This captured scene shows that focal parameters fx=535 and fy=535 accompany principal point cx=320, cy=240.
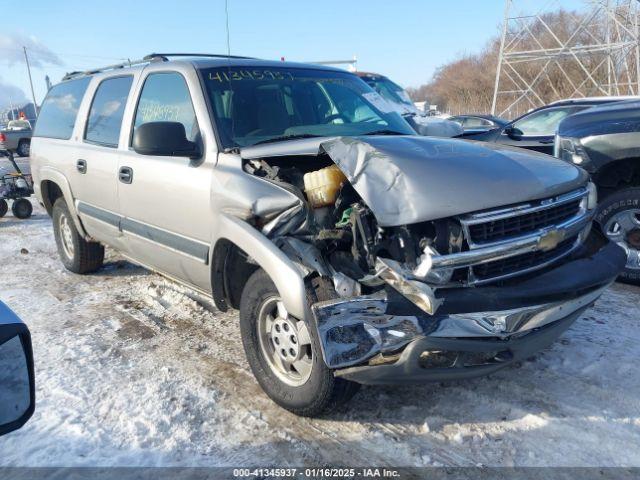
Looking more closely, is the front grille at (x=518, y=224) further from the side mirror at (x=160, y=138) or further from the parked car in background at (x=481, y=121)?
the parked car in background at (x=481, y=121)

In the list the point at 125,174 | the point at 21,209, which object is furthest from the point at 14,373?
the point at 21,209

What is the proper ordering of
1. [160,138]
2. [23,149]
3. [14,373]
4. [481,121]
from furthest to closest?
[23,149], [481,121], [160,138], [14,373]

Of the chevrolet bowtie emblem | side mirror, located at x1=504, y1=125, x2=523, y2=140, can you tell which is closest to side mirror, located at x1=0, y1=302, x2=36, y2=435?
the chevrolet bowtie emblem

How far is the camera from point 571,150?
4871 millimetres

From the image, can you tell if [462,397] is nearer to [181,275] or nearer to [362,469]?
[362,469]

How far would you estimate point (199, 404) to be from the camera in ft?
10.3

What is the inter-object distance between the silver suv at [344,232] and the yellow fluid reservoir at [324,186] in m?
0.01

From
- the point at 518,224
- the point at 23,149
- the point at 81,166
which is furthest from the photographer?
the point at 23,149

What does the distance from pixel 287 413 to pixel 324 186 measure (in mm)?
1298

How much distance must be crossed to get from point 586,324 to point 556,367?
0.82m

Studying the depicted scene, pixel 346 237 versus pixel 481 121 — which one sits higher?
pixel 346 237

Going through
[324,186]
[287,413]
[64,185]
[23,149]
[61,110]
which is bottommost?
[23,149]

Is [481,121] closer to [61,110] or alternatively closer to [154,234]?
[61,110]

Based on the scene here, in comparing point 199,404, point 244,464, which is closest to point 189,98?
point 199,404
